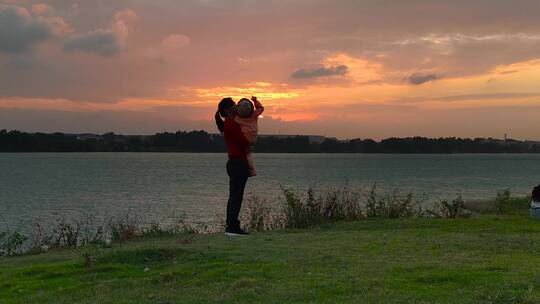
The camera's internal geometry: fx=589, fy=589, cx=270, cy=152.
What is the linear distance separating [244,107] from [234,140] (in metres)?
0.61

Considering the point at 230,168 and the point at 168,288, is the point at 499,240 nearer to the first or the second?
the point at 230,168

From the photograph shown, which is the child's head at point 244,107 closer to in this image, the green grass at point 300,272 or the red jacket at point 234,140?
the red jacket at point 234,140

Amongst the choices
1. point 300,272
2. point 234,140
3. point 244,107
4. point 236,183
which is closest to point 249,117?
point 244,107

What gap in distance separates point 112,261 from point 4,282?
1.38 m

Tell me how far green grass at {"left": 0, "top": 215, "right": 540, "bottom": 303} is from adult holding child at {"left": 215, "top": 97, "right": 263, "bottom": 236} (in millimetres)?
678

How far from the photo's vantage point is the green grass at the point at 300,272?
5.69 meters

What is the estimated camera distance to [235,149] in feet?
34.7

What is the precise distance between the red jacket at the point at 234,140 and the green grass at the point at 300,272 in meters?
1.57

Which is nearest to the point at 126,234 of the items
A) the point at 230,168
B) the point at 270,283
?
the point at 230,168

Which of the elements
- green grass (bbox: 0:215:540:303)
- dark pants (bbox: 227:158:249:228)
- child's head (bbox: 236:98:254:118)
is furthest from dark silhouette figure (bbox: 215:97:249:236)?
green grass (bbox: 0:215:540:303)

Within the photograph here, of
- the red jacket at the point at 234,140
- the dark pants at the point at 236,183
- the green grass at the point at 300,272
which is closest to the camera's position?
the green grass at the point at 300,272

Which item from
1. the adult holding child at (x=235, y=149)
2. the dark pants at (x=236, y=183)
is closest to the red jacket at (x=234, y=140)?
the adult holding child at (x=235, y=149)

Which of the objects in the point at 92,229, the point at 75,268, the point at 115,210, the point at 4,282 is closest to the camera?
the point at 4,282

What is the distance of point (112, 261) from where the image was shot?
8.10m
